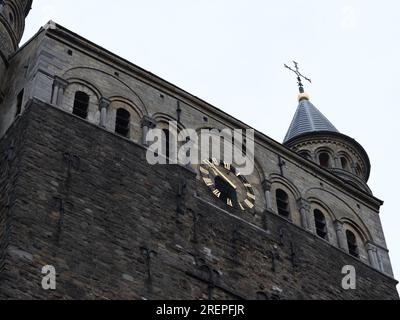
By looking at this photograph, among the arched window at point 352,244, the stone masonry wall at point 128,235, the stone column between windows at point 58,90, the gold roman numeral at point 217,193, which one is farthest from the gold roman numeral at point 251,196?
the stone column between windows at point 58,90

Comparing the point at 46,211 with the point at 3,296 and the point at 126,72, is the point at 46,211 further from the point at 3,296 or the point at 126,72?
the point at 126,72

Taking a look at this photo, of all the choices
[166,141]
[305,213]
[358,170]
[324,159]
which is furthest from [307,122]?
[166,141]

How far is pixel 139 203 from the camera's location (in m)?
27.5

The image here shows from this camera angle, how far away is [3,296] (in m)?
21.8

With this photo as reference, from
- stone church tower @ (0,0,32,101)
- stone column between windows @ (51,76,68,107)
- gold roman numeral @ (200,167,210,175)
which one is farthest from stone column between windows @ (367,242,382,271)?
stone church tower @ (0,0,32,101)

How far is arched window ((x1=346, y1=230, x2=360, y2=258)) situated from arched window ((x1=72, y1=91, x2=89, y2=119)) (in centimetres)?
918

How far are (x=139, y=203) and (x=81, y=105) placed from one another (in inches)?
154

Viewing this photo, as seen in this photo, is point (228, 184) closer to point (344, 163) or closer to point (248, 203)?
point (248, 203)

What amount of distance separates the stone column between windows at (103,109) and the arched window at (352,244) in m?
8.64
